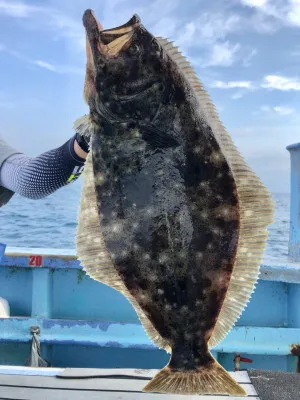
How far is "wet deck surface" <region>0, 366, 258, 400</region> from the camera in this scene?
2.90m

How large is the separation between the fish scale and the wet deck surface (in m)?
1.20

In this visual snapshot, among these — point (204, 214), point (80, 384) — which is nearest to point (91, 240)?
point (204, 214)

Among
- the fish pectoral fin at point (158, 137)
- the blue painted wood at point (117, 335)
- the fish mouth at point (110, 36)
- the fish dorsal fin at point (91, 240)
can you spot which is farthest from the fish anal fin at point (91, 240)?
the blue painted wood at point (117, 335)

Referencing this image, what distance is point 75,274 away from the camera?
4.83 metres

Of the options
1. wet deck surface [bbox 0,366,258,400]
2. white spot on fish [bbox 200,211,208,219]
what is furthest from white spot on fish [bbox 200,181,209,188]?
wet deck surface [bbox 0,366,258,400]

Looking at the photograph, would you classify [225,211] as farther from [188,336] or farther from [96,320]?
[96,320]

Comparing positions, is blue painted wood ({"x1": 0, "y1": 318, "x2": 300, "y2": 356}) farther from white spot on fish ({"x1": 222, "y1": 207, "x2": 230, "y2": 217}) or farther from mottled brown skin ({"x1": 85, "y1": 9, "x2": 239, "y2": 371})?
white spot on fish ({"x1": 222, "y1": 207, "x2": 230, "y2": 217})

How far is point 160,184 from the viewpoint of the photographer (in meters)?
1.73

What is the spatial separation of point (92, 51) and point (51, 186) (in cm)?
86

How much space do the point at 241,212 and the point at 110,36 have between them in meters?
0.87

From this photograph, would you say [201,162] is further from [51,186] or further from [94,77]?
[51,186]

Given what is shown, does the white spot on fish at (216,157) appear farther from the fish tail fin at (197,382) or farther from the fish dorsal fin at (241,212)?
the fish tail fin at (197,382)

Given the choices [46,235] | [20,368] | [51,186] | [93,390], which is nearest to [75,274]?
[20,368]

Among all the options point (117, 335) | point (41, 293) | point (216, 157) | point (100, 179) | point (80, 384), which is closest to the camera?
point (216, 157)
